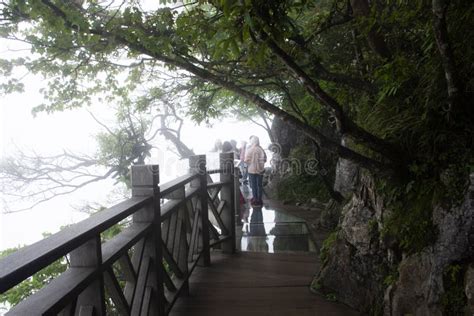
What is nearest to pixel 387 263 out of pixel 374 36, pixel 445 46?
pixel 445 46

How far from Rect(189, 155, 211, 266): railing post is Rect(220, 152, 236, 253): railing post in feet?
2.18

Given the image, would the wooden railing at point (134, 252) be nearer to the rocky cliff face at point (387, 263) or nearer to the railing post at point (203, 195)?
the railing post at point (203, 195)

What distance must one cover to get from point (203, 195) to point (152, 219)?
170cm

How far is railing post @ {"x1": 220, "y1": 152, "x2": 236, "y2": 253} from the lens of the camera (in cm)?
532

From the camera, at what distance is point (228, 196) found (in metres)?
5.42

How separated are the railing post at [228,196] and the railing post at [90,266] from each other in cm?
351

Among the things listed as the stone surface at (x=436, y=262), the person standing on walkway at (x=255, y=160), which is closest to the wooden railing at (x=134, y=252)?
the stone surface at (x=436, y=262)

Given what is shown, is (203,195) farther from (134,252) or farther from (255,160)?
(255,160)

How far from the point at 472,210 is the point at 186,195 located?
2.61 m

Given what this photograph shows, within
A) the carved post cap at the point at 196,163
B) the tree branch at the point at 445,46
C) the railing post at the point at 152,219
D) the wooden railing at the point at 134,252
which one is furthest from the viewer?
the carved post cap at the point at 196,163

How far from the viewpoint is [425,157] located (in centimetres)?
274

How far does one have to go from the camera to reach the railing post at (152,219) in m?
2.75

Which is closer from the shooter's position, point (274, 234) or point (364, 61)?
point (364, 61)

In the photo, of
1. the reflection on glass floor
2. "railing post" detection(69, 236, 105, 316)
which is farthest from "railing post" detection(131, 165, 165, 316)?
the reflection on glass floor
